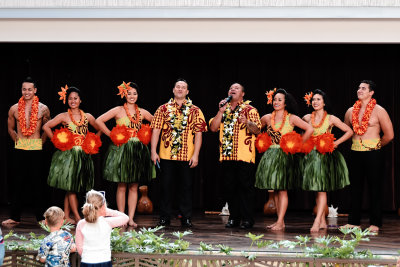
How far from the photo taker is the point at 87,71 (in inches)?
298

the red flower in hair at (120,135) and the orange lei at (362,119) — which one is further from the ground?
the orange lei at (362,119)

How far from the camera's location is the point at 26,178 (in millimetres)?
5762

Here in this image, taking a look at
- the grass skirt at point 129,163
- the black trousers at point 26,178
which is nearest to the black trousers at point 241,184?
the grass skirt at point 129,163

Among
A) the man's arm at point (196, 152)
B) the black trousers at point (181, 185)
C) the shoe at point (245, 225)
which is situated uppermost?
the man's arm at point (196, 152)

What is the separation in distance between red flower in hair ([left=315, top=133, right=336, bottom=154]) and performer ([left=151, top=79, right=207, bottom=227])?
1030mm

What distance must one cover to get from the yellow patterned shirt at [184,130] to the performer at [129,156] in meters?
0.15

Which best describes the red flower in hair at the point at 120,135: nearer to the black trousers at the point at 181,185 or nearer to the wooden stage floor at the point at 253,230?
the black trousers at the point at 181,185

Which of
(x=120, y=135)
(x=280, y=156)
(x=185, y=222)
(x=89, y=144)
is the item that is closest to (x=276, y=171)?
(x=280, y=156)

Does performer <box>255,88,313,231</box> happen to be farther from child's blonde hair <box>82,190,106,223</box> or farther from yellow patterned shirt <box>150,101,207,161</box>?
child's blonde hair <box>82,190,106,223</box>

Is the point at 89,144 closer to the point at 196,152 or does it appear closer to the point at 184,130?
the point at 184,130

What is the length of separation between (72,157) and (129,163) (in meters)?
0.53

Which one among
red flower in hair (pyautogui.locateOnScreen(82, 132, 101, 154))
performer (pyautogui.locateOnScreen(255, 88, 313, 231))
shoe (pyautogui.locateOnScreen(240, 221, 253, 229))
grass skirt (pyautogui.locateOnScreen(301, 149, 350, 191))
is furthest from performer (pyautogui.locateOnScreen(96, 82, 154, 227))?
grass skirt (pyautogui.locateOnScreen(301, 149, 350, 191))

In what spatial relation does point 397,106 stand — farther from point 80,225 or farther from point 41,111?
point 80,225

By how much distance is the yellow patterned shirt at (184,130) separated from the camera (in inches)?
217
